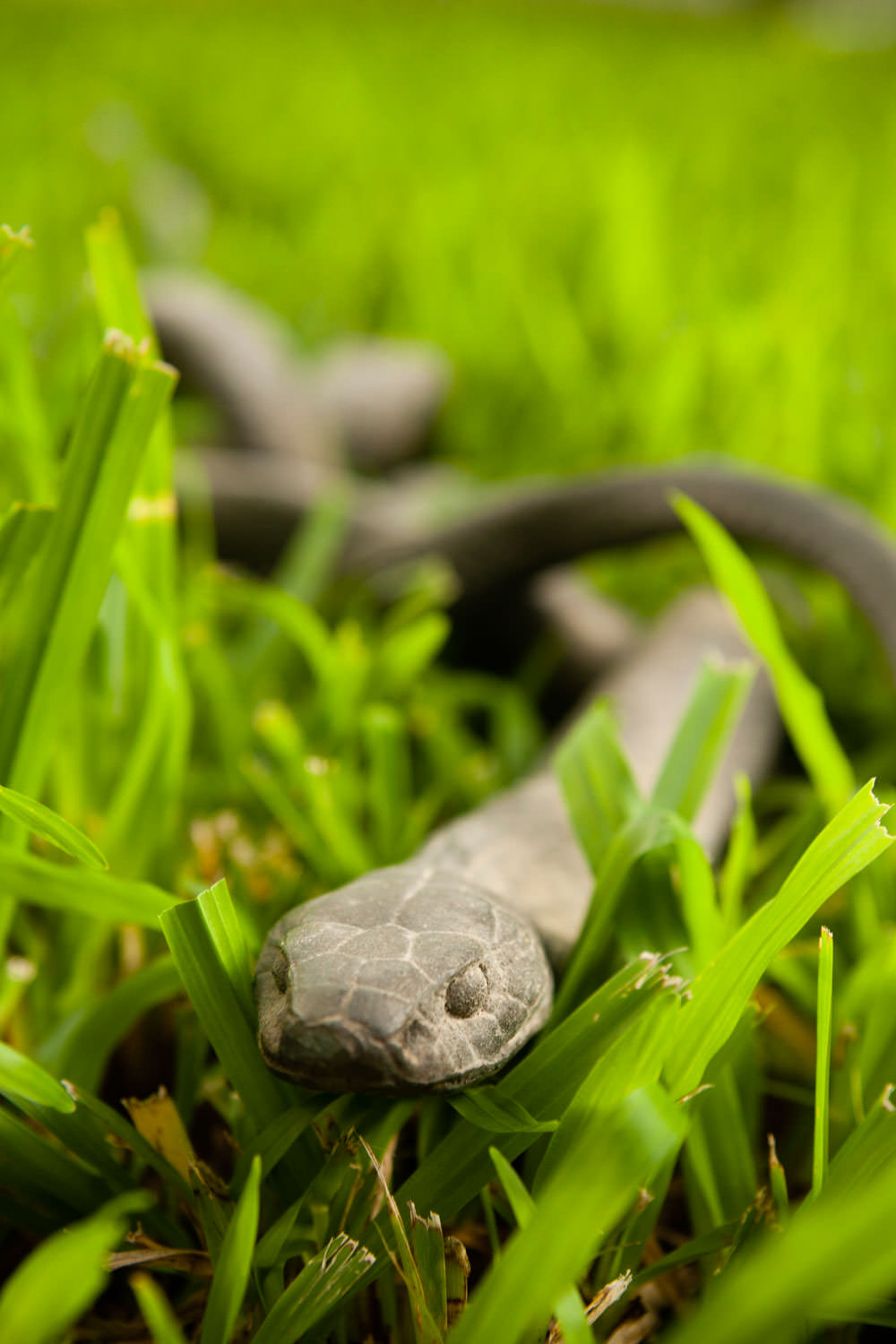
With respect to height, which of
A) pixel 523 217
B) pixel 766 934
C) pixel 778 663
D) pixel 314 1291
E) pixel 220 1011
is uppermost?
pixel 523 217

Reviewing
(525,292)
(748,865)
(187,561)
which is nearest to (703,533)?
(748,865)

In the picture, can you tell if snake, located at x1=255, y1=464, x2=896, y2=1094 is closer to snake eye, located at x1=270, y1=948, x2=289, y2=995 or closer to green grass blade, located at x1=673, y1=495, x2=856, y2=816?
snake eye, located at x1=270, y1=948, x2=289, y2=995

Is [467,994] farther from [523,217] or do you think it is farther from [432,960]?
[523,217]

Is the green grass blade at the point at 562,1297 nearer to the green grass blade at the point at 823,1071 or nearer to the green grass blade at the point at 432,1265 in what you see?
the green grass blade at the point at 432,1265

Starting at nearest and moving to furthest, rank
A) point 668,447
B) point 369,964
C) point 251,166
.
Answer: point 369,964 < point 668,447 < point 251,166

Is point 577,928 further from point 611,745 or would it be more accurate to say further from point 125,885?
point 125,885

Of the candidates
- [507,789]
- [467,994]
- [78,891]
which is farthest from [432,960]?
[507,789]
